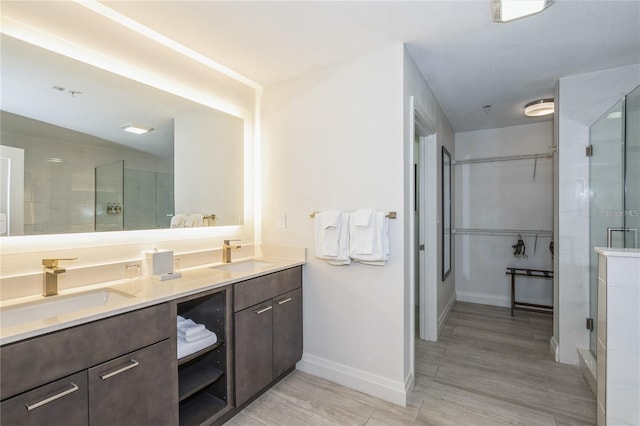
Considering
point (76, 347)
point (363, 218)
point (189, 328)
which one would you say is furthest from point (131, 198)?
point (363, 218)

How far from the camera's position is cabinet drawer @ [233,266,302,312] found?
1.90 m

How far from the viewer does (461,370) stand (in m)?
2.47

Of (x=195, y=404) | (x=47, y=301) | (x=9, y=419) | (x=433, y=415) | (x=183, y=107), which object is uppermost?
(x=183, y=107)

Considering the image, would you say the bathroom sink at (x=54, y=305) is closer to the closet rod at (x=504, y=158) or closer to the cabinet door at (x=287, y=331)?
the cabinet door at (x=287, y=331)

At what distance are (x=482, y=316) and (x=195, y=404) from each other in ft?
10.8

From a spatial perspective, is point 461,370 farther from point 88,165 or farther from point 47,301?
point 88,165

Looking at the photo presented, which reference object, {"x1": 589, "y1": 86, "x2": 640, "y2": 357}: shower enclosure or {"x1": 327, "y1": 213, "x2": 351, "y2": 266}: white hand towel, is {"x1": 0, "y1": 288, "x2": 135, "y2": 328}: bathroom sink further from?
{"x1": 589, "y1": 86, "x2": 640, "y2": 357}: shower enclosure

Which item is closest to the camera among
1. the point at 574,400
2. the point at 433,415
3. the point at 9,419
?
the point at 9,419

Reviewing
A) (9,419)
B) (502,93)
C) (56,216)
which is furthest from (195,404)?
(502,93)

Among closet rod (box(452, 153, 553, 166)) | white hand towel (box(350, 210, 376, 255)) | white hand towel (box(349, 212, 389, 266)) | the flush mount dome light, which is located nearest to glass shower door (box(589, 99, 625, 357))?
closet rod (box(452, 153, 553, 166))

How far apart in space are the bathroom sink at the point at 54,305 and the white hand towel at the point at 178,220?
639mm

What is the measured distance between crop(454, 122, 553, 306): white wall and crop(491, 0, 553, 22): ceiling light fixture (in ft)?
8.97

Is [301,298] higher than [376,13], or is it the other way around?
[376,13]

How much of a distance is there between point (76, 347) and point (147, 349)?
0.29 meters
